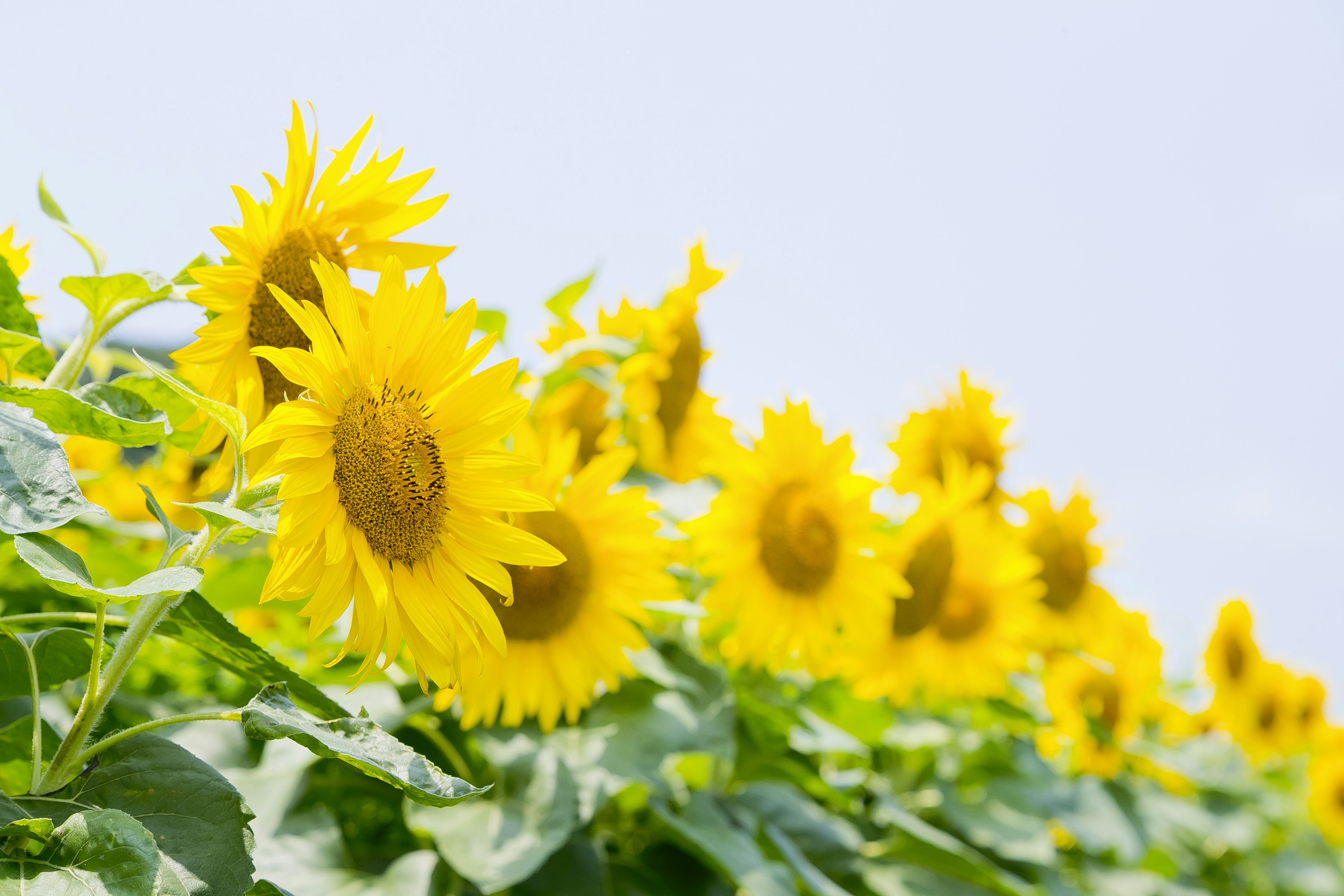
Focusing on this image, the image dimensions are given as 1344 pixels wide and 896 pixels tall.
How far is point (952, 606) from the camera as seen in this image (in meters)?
1.89

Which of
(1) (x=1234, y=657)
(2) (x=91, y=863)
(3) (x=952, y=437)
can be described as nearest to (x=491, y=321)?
(2) (x=91, y=863)

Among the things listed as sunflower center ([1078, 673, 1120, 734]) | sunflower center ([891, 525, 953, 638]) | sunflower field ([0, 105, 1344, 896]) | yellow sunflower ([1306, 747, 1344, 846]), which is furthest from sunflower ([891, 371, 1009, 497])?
yellow sunflower ([1306, 747, 1344, 846])

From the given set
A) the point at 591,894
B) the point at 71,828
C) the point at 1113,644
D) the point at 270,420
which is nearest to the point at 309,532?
the point at 270,420

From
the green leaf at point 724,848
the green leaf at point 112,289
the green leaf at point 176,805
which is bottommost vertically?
the green leaf at point 176,805

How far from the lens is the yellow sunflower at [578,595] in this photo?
114 centimetres

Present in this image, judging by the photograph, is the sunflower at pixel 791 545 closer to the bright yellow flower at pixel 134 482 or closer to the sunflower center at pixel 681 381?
the sunflower center at pixel 681 381

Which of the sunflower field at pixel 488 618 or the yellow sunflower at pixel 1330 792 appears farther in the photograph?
the yellow sunflower at pixel 1330 792

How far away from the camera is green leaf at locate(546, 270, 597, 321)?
1581mm

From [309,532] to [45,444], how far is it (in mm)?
148

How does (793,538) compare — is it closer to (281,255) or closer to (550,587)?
(550,587)

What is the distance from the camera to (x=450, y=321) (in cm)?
67

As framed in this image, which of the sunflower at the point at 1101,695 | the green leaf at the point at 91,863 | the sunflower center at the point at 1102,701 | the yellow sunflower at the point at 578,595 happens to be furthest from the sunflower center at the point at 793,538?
the sunflower center at the point at 1102,701

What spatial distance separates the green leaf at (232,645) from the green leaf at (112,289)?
24 cm

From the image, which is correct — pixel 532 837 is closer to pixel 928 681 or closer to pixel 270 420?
pixel 270 420
